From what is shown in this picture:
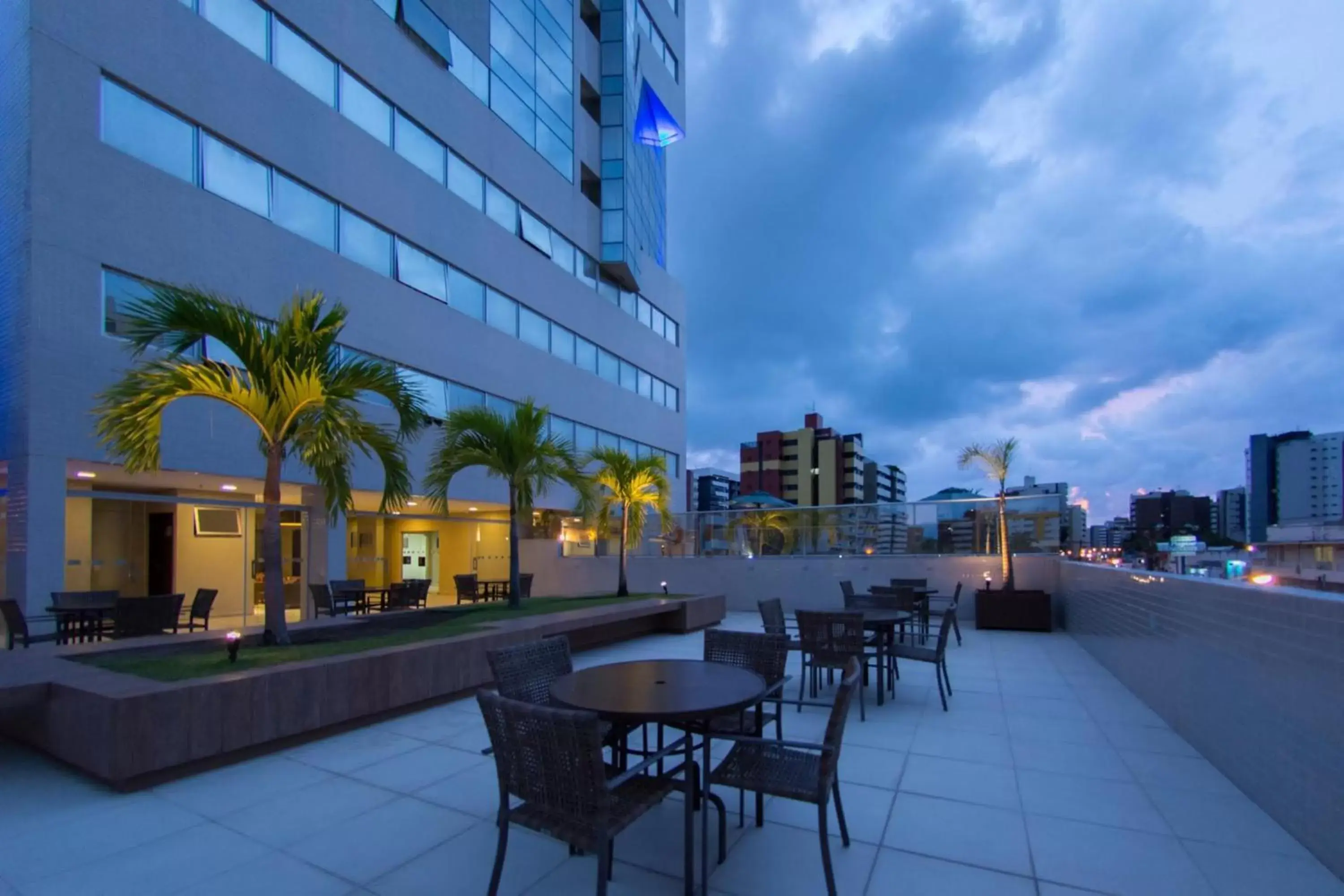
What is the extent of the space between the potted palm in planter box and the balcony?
19.6 feet

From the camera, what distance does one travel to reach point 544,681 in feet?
13.4

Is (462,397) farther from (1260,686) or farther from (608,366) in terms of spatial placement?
(1260,686)

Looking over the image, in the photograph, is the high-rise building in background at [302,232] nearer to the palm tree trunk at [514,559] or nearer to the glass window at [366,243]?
the glass window at [366,243]

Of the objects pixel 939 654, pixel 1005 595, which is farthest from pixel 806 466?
pixel 939 654

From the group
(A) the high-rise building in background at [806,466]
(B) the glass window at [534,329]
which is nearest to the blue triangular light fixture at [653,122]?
(B) the glass window at [534,329]

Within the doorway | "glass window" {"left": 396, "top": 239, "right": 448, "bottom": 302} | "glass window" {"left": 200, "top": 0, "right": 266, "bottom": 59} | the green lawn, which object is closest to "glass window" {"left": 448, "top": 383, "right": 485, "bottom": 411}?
"glass window" {"left": 396, "top": 239, "right": 448, "bottom": 302}

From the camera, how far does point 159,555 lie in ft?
36.2

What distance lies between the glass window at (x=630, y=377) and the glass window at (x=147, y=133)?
1517cm

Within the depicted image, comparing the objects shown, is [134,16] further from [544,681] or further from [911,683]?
[911,683]

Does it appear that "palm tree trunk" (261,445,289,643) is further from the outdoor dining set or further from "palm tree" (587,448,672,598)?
"palm tree" (587,448,672,598)

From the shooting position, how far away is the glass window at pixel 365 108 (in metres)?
13.5

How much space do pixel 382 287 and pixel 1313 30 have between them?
1875cm

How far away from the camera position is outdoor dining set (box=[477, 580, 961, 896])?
248 cm

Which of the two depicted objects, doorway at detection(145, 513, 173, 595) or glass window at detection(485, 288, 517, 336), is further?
glass window at detection(485, 288, 517, 336)
